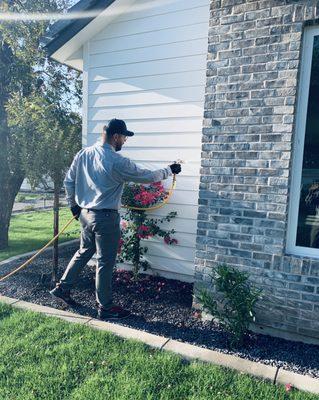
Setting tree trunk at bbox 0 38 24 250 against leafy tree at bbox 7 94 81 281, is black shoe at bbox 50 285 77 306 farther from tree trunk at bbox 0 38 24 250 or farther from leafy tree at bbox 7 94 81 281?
tree trunk at bbox 0 38 24 250

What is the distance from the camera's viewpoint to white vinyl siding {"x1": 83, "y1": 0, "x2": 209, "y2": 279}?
192 inches

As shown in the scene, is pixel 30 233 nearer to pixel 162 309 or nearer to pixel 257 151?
pixel 162 309

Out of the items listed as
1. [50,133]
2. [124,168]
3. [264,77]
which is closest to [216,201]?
Result: [124,168]

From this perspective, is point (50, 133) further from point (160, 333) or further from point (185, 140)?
point (160, 333)

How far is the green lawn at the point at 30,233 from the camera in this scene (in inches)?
282

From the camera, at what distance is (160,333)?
355 cm

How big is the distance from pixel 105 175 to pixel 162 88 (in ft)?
6.49

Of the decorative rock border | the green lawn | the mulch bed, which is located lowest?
the green lawn

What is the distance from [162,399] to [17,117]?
5.14 metres

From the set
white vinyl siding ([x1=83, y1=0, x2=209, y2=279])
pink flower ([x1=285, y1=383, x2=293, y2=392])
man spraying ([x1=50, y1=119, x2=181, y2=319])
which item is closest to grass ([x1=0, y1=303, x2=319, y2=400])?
pink flower ([x1=285, y1=383, x2=293, y2=392])

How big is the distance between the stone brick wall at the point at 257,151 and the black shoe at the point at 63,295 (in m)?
1.63

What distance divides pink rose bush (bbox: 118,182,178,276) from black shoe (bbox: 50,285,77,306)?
116cm

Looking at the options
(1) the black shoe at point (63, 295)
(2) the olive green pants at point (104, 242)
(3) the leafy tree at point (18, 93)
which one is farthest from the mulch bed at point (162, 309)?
(3) the leafy tree at point (18, 93)

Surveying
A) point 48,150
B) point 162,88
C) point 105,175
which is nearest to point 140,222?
point 105,175
